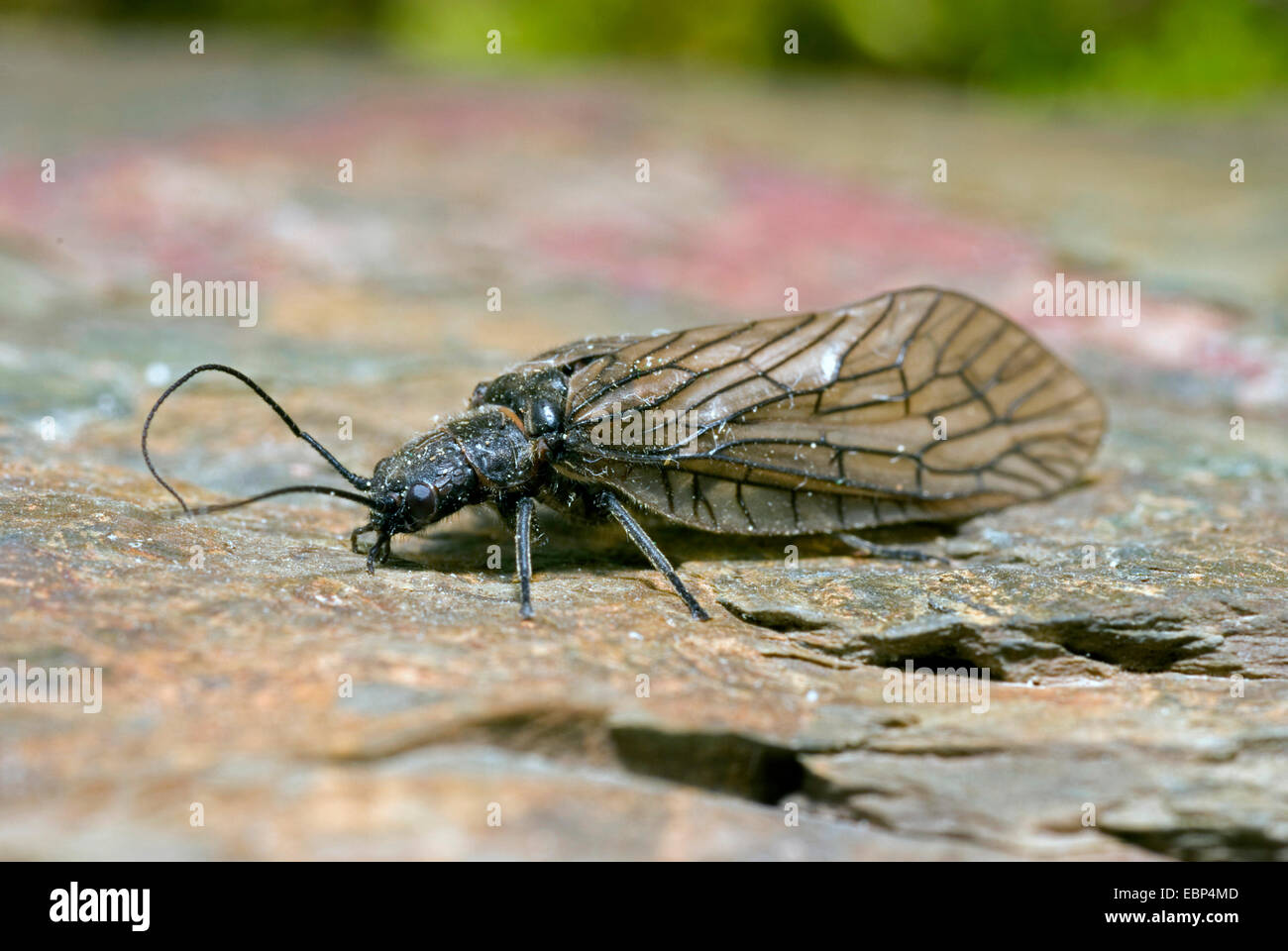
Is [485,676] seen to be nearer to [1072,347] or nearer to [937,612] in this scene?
[937,612]

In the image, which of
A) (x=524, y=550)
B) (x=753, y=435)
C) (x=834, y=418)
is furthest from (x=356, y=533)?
(x=834, y=418)

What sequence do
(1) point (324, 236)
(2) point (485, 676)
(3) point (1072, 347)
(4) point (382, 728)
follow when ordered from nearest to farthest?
1. (4) point (382, 728)
2. (2) point (485, 676)
3. (3) point (1072, 347)
4. (1) point (324, 236)

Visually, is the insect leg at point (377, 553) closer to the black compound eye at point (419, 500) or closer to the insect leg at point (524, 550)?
Result: the black compound eye at point (419, 500)

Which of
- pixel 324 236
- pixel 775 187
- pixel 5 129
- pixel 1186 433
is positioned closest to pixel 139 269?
pixel 324 236

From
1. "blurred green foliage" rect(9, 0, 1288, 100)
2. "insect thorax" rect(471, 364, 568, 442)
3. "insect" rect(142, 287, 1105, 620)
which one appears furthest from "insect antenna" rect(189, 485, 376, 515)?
"blurred green foliage" rect(9, 0, 1288, 100)

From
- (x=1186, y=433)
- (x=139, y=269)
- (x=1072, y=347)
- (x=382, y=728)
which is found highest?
(x=139, y=269)

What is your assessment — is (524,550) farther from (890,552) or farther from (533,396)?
(890,552)
